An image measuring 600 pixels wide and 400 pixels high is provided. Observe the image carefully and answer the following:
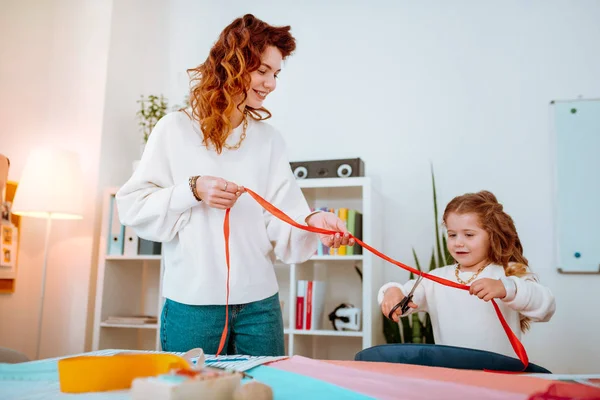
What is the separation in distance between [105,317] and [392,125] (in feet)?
7.08

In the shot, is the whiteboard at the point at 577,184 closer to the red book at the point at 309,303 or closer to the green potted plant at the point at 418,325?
the green potted plant at the point at 418,325

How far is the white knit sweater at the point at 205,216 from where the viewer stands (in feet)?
5.10

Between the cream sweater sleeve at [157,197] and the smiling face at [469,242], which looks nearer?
the cream sweater sleeve at [157,197]

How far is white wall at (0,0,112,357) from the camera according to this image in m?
3.27

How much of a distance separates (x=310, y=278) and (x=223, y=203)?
1985 millimetres

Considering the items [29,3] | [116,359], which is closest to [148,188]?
[116,359]

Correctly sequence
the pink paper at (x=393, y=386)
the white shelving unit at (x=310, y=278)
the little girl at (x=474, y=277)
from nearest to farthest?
the pink paper at (x=393, y=386)
the little girl at (x=474, y=277)
the white shelving unit at (x=310, y=278)

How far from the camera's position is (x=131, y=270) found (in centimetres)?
360

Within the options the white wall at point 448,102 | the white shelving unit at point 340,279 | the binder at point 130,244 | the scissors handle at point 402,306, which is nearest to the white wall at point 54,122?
the binder at point 130,244

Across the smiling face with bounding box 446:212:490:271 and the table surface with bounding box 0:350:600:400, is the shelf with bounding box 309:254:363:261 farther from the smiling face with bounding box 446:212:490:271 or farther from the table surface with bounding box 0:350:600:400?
the table surface with bounding box 0:350:600:400

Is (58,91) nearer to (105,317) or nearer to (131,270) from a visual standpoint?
(131,270)

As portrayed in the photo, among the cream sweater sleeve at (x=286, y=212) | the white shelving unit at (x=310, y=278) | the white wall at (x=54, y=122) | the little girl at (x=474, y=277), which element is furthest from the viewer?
the white wall at (x=54, y=122)

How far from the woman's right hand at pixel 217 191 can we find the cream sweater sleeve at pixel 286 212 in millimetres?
260

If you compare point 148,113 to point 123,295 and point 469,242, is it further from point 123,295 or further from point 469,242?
point 469,242
